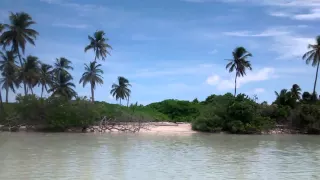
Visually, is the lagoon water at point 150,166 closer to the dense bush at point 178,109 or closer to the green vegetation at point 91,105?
the green vegetation at point 91,105

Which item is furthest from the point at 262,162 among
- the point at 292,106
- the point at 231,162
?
the point at 292,106

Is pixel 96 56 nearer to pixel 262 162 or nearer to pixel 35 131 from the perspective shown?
pixel 35 131

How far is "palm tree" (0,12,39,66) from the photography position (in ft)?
151

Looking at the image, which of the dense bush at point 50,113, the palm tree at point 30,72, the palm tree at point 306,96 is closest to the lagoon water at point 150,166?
the dense bush at point 50,113

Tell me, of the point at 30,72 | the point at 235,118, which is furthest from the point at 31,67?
the point at 235,118

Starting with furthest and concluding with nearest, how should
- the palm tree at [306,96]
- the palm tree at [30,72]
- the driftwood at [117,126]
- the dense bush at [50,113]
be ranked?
the palm tree at [306,96] < the palm tree at [30,72] < the driftwood at [117,126] < the dense bush at [50,113]

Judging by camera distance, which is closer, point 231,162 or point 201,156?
point 231,162

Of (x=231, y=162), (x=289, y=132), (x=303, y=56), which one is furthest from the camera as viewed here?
(x=303, y=56)

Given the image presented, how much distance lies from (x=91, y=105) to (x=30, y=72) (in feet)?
39.4

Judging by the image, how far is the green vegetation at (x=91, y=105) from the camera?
134ft

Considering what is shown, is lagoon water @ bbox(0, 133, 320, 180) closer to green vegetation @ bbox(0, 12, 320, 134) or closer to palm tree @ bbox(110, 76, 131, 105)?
green vegetation @ bbox(0, 12, 320, 134)

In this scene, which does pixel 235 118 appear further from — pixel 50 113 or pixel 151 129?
pixel 50 113

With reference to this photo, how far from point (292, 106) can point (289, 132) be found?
5.45 metres

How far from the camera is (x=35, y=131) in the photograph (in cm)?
4131
